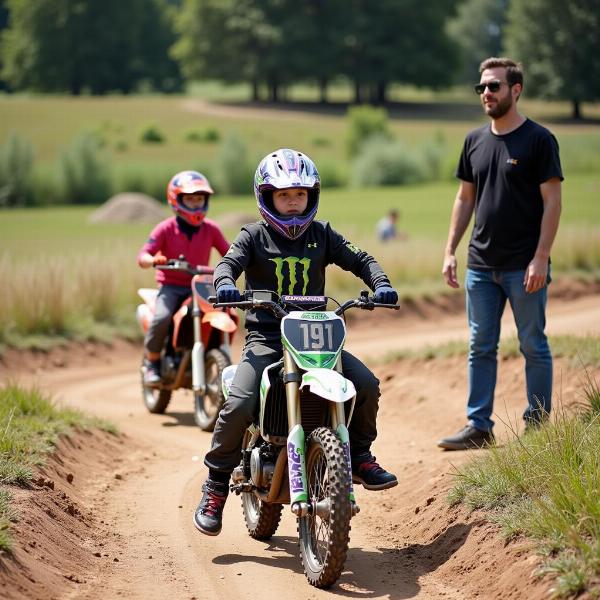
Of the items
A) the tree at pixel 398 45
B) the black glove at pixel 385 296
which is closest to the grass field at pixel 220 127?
the tree at pixel 398 45

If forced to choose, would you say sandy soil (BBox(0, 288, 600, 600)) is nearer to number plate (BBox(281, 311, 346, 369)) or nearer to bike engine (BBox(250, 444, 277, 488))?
bike engine (BBox(250, 444, 277, 488))

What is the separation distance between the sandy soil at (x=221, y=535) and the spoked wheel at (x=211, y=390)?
243 millimetres

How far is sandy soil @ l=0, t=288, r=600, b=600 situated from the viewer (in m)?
6.04

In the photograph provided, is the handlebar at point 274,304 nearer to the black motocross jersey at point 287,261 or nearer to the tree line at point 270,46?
the black motocross jersey at point 287,261

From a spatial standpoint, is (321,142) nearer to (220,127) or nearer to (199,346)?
Result: (220,127)

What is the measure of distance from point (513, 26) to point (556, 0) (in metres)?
→ 10.1

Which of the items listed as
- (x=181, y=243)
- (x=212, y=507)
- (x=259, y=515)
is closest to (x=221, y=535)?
(x=259, y=515)

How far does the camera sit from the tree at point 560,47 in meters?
69.3

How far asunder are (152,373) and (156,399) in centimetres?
45

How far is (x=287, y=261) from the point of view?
22.3ft

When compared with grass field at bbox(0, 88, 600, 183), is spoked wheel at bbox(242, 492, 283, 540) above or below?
above

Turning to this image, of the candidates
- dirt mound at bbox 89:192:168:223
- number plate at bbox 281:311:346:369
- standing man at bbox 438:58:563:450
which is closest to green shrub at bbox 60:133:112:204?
dirt mound at bbox 89:192:168:223

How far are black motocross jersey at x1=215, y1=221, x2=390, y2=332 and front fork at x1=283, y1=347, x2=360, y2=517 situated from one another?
589 millimetres

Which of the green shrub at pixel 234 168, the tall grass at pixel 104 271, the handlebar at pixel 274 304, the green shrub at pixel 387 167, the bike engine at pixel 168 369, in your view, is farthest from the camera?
the green shrub at pixel 387 167
